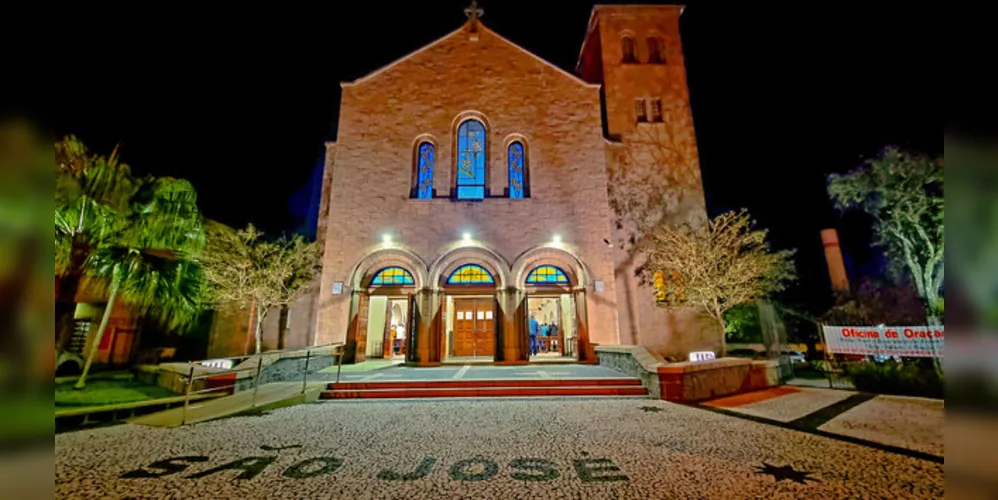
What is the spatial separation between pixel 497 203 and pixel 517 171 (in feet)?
5.96

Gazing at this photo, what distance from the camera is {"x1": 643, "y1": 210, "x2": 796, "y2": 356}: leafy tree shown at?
10625 millimetres

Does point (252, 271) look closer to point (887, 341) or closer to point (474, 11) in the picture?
point (474, 11)

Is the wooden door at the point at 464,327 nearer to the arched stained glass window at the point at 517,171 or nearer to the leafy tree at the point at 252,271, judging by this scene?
the arched stained glass window at the point at 517,171

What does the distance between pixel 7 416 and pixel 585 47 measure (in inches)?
870

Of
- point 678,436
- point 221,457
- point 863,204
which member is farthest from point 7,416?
point 863,204

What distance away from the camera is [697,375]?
7398 millimetres

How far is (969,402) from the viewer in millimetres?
795

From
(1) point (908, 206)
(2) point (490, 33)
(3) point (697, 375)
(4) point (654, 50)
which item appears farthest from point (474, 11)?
(1) point (908, 206)

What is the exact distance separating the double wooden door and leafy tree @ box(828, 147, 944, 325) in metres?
13.7

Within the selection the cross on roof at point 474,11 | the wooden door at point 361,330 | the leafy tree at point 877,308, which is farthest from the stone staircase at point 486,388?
the cross on roof at point 474,11

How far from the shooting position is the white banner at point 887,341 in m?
8.73

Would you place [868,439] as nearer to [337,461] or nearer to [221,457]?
[337,461]

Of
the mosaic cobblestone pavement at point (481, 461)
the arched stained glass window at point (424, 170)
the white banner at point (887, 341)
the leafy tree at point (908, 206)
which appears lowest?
the mosaic cobblestone pavement at point (481, 461)

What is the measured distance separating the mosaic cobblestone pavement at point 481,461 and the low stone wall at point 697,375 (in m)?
1.46
